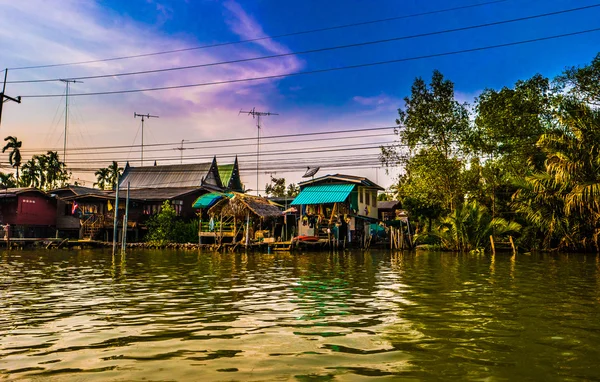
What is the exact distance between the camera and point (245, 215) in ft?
115

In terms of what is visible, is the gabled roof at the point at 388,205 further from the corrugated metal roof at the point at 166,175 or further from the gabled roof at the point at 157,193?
the gabled roof at the point at 157,193

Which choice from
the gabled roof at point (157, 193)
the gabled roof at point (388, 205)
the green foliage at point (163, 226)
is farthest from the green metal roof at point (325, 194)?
the gabled roof at point (388, 205)

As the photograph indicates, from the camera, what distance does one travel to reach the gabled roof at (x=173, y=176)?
161ft

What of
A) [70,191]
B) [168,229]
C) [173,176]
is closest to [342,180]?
[168,229]

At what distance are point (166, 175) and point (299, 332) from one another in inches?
1837

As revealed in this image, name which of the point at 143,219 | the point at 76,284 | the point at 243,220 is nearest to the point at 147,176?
the point at 143,219

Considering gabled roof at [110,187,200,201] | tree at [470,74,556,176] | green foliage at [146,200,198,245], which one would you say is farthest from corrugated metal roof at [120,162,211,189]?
tree at [470,74,556,176]

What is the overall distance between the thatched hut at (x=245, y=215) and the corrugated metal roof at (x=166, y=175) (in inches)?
448

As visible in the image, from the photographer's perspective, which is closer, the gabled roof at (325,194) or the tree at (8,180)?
the gabled roof at (325,194)

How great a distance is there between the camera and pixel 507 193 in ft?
110

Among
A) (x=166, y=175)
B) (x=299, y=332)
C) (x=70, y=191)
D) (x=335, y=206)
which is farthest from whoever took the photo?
(x=166, y=175)

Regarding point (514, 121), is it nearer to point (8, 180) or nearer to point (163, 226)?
point (163, 226)

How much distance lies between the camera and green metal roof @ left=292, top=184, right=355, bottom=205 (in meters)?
36.6

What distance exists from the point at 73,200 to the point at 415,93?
3338cm
